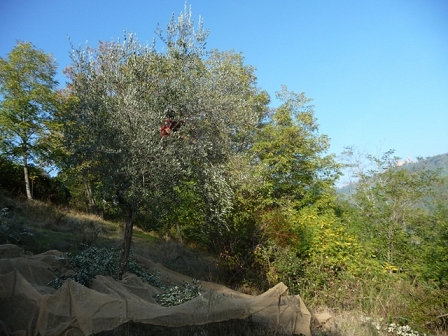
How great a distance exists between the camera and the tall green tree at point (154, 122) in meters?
8.13

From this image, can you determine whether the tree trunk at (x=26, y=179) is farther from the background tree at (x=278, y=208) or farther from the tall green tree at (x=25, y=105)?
the background tree at (x=278, y=208)

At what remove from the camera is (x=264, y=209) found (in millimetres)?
13680

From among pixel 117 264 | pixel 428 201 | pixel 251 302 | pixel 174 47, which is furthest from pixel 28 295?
pixel 428 201

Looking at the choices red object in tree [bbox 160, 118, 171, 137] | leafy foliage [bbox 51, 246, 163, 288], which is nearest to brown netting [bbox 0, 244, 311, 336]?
leafy foliage [bbox 51, 246, 163, 288]

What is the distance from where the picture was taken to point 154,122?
27.2 ft

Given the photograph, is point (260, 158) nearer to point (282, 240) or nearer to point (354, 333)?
point (282, 240)

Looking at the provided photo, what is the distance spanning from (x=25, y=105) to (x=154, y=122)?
18.2 metres

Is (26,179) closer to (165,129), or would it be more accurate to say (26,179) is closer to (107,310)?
(165,129)

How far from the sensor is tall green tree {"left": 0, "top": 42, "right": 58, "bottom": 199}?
71.2 ft

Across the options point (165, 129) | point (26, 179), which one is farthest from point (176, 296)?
point (26, 179)

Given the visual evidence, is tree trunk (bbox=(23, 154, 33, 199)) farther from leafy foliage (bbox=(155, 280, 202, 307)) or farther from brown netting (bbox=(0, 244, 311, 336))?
leafy foliage (bbox=(155, 280, 202, 307))

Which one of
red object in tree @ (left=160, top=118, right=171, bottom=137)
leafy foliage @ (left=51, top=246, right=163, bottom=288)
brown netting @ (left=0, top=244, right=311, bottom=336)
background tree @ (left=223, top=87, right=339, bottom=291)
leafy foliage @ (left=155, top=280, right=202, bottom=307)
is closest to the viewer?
brown netting @ (left=0, top=244, right=311, bottom=336)

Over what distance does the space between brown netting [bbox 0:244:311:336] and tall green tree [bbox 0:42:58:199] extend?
1755 centimetres

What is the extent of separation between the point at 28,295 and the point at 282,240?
26.9ft
